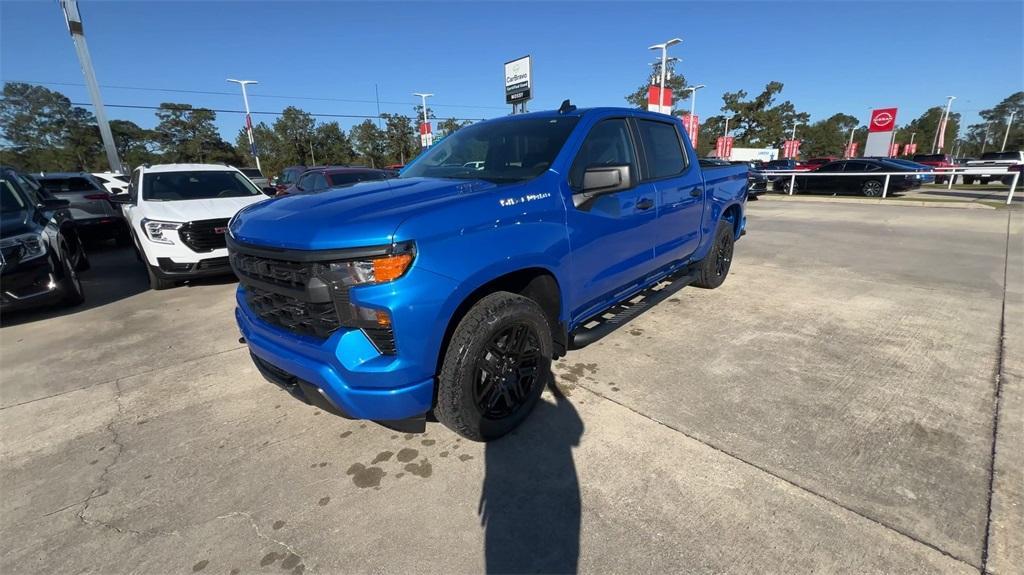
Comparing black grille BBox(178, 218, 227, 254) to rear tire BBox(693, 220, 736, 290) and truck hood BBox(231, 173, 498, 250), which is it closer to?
truck hood BBox(231, 173, 498, 250)

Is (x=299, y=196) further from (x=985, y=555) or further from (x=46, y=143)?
(x=46, y=143)

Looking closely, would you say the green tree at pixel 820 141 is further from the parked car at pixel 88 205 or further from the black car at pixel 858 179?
the parked car at pixel 88 205

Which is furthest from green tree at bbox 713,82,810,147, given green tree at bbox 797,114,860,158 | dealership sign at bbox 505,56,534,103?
dealership sign at bbox 505,56,534,103

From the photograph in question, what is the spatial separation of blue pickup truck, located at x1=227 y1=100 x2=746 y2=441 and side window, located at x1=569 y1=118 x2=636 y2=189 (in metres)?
0.02

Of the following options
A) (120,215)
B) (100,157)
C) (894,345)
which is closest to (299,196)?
(894,345)

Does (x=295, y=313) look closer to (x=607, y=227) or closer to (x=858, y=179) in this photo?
(x=607, y=227)

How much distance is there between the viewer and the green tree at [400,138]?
59219 mm

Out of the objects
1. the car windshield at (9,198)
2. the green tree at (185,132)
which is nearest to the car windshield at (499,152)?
the car windshield at (9,198)

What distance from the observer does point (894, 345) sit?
375 centimetres

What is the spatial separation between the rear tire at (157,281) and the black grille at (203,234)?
60 cm

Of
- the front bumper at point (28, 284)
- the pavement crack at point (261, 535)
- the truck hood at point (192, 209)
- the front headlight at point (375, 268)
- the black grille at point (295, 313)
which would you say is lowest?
the pavement crack at point (261, 535)

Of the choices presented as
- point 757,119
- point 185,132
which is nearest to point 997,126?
point 757,119

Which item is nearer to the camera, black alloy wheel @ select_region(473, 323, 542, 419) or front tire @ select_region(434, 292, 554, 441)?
front tire @ select_region(434, 292, 554, 441)

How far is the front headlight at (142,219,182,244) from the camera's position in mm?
5555
